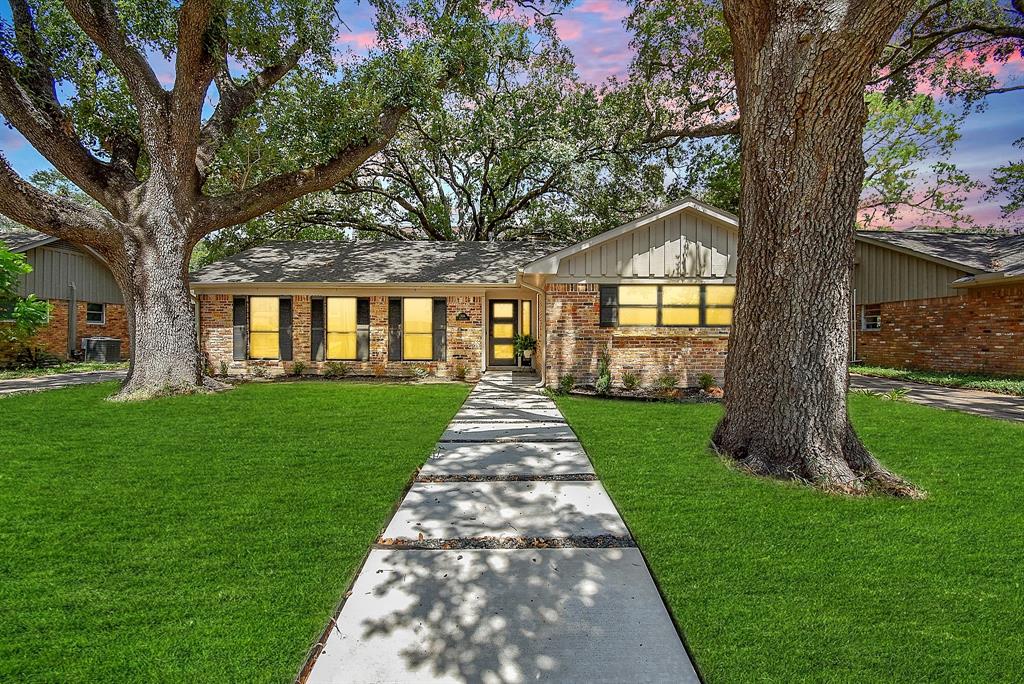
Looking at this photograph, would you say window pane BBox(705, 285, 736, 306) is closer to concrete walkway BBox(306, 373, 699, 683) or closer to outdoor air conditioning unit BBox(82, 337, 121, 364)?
concrete walkway BBox(306, 373, 699, 683)

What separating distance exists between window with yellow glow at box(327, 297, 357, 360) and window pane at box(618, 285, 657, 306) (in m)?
6.98

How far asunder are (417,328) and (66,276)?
13.8m

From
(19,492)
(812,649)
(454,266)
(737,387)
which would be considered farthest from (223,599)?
(454,266)

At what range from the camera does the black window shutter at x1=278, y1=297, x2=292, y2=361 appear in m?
13.7

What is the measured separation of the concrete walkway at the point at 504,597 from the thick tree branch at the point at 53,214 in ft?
29.2

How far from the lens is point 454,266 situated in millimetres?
14547

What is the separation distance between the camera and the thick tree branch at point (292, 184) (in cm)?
1109

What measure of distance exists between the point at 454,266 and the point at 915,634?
13.1 m

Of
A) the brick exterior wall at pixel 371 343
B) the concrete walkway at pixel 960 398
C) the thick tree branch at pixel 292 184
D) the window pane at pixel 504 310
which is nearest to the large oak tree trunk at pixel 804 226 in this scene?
the concrete walkway at pixel 960 398

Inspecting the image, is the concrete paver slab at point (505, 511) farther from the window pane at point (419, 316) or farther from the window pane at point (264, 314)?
the window pane at point (264, 314)

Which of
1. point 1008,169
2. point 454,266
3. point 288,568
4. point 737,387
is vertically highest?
point 1008,169

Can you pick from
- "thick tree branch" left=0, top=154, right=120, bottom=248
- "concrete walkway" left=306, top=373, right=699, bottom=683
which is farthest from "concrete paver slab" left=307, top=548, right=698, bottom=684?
"thick tree branch" left=0, top=154, right=120, bottom=248

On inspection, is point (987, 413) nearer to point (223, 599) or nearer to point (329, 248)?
point (223, 599)

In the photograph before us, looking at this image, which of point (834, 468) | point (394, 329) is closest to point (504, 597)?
point (834, 468)
